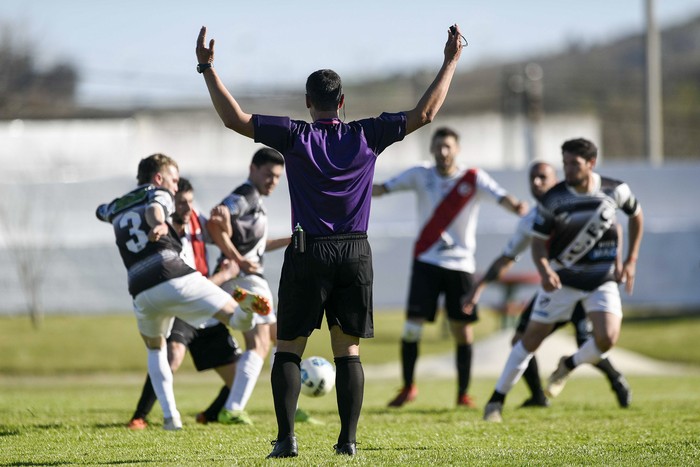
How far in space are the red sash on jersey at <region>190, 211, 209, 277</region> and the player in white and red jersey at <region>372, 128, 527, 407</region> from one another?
252 cm

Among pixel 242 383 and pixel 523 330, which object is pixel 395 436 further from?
pixel 523 330

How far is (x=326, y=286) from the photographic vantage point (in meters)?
6.29

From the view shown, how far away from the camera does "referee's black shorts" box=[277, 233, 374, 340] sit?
6266mm

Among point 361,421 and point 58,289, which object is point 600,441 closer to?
point 361,421

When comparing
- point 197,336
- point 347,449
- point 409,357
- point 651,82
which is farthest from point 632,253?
point 651,82

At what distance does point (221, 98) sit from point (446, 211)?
5.29 meters

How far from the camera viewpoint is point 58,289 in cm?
2202

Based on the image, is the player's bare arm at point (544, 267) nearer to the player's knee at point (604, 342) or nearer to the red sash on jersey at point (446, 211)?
the player's knee at point (604, 342)

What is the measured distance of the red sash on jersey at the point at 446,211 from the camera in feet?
36.3

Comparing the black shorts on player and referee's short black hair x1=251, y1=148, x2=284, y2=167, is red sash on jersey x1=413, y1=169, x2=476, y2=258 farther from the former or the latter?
referee's short black hair x1=251, y1=148, x2=284, y2=167

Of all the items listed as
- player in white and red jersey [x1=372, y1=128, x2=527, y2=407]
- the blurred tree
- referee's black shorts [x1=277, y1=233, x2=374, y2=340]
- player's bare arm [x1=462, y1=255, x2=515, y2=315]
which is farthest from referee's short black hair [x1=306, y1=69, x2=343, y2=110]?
the blurred tree

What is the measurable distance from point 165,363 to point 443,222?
381cm

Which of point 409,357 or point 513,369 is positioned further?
point 409,357

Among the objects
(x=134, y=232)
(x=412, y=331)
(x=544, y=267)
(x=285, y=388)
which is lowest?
(x=412, y=331)
